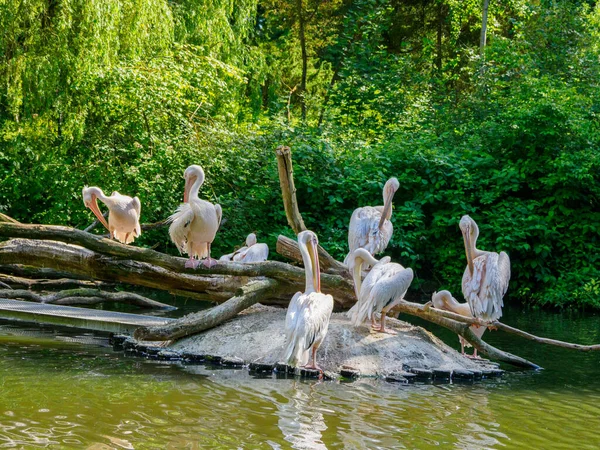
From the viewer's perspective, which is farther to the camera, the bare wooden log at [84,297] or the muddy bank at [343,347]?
the bare wooden log at [84,297]

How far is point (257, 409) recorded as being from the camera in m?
6.39

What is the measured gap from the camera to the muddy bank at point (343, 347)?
27.0 ft

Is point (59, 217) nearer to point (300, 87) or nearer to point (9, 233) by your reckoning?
point (9, 233)

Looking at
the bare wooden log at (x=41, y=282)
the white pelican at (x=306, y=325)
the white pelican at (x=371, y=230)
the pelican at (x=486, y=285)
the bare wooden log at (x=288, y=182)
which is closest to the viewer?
the white pelican at (x=306, y=325)

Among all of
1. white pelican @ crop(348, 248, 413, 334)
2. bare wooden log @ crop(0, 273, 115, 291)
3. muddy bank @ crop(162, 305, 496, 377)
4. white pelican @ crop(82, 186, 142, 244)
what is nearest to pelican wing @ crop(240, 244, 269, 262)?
white pelican @ crop(82, 186, 142, 244)

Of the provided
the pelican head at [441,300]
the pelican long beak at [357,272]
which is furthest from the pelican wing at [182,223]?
the pelican head at [441,300]

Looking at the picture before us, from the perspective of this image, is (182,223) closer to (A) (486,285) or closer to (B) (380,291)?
(B) (380,291)

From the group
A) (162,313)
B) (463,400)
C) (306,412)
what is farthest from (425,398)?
(162,313)

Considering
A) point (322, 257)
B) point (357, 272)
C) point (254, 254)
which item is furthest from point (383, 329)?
point (254, 254)

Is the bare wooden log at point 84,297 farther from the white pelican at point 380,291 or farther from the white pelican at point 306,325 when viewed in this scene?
the white pelican at point 306,325

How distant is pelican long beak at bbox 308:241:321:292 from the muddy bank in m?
0.65

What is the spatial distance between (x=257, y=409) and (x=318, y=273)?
2.27 metres

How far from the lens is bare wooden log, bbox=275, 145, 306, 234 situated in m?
9.12

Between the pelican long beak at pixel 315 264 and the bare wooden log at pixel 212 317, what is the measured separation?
91cm
